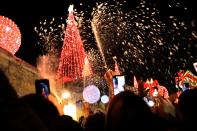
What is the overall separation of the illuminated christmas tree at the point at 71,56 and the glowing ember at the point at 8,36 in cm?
882

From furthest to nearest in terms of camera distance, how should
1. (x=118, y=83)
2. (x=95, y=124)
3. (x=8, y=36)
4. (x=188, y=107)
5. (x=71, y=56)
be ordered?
(x=71, y=56) → (x=118, y=83) → (x=8, y=36) → (x=95, y=124) → (x=188, y=107)

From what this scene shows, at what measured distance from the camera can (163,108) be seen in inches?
191

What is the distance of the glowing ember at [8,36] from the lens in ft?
28.1

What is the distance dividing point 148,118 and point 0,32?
6105 mm

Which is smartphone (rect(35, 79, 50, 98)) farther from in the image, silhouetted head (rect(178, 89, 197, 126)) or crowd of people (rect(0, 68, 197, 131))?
silhouetted head (rect(178, 89, 197, 126))

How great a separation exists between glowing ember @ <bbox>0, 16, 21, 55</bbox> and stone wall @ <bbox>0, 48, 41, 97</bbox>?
18 centimetres

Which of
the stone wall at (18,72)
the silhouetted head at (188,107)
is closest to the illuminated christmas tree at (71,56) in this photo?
the stone wall at (18,72)

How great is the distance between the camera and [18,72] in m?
9.59

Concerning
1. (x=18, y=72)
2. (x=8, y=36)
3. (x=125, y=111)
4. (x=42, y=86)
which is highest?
(x=8, y=36)

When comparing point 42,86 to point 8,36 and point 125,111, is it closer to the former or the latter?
point 8,36

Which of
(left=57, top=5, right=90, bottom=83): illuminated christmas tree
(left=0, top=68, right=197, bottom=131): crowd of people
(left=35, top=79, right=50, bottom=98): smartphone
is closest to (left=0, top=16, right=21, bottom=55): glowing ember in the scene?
(left=35, top=79, right=50, bottom=98): smartphone

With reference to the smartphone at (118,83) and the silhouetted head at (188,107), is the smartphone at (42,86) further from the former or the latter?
the silhouetted head at (188,107)

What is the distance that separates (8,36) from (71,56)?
11526mm

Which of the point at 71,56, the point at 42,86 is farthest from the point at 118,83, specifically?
the point at 71,56
